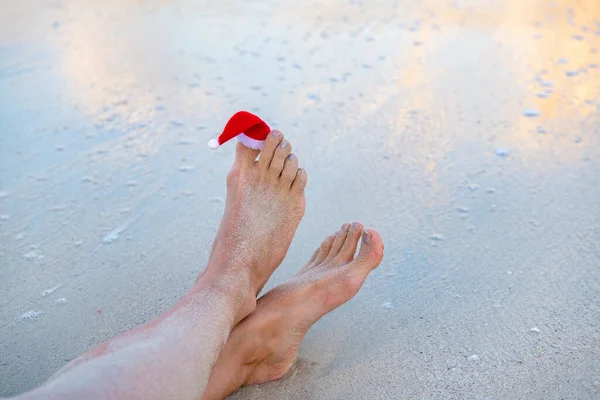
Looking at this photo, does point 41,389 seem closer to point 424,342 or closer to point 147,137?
point 424,342

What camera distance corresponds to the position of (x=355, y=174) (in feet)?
6.88

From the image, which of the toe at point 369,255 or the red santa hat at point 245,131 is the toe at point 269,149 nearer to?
the red santa hat at point 245,131

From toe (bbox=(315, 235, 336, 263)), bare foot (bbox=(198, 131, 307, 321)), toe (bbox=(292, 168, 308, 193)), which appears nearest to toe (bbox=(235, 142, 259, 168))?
bare foot (bbox=(198, 131, 307, 321))

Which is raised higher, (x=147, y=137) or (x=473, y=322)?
(x=147, y=137)

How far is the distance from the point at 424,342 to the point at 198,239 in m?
0.70

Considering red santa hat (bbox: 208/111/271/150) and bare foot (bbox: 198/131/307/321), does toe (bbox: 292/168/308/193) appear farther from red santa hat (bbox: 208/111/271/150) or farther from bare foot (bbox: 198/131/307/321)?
red santa hat (bbox: 208/111/271/150)

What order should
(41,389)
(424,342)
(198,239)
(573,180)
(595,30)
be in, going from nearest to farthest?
(41,389)
(424,342)
(198,239)
(573,180)
(595,30)

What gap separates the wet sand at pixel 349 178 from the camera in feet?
4.49

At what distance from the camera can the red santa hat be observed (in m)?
1.48

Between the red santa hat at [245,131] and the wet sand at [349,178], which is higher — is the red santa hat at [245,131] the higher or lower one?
the higher one


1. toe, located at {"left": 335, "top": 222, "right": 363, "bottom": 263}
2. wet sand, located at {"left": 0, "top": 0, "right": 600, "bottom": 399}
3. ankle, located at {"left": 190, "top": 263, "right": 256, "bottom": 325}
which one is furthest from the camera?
toe, located at {"left": 335, "top": 222, "right": 363, "bottom": 263}

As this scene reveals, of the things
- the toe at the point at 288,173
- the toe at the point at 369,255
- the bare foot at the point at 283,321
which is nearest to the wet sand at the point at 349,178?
the bare foot at the point at 283,321

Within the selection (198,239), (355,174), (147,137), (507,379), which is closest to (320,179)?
(355,174)

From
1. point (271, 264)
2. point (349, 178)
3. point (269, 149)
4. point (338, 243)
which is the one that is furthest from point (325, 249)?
point (349, 178)
